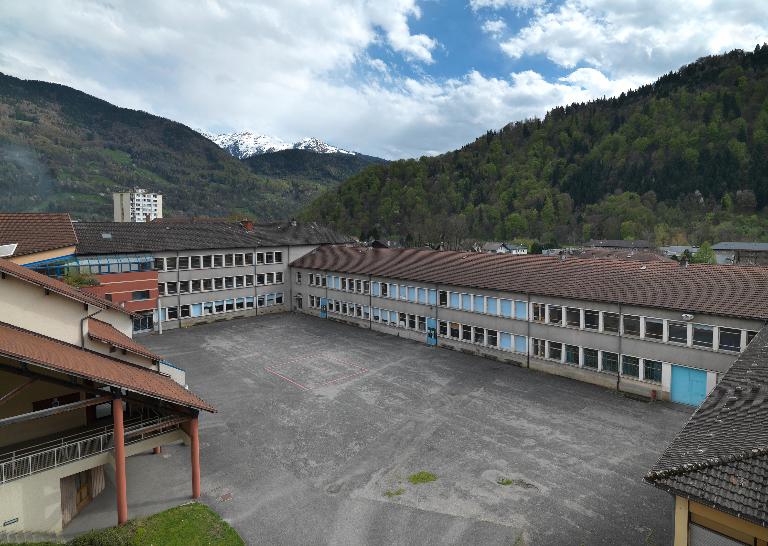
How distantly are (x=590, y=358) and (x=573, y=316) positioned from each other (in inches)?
113

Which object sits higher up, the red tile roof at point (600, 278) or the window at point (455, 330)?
the red tile roof at point (600, 278)

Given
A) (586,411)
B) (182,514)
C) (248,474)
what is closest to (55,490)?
(182,514)

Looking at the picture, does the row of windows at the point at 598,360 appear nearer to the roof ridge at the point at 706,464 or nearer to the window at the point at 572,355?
the window at the point at 572,355

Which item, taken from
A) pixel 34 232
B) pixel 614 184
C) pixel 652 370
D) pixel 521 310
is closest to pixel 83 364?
pixel 34 232

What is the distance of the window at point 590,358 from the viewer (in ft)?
98.4

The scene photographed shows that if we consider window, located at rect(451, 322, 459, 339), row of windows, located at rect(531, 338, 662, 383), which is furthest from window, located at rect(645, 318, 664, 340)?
window, located at rect(451, 322, 459, 339)

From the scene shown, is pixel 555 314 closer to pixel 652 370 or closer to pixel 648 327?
pixel 648 327

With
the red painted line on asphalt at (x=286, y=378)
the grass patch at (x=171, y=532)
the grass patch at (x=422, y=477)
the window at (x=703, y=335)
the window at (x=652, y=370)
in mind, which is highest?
the window at (x=703, y=335)

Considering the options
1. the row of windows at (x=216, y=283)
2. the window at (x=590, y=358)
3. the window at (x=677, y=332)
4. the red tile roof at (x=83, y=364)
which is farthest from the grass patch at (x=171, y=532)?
the row of windows at (x=216, y=283)

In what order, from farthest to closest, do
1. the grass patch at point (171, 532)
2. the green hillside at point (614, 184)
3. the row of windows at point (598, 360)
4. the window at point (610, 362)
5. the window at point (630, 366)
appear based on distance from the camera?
the green hillside at point (614, 184)
the window at point (610, 362)
the window at point (630, 366)
the row of windows at point (598, 360)
the grass patch at point (171, 532)

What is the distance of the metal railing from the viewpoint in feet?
45.6

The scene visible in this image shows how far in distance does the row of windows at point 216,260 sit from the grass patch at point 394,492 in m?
37.7

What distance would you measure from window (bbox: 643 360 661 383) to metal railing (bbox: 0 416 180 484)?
83.3 ft

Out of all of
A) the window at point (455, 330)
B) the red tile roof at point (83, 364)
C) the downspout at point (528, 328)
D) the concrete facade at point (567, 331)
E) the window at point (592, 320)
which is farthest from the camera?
the window at point (455, 330)
